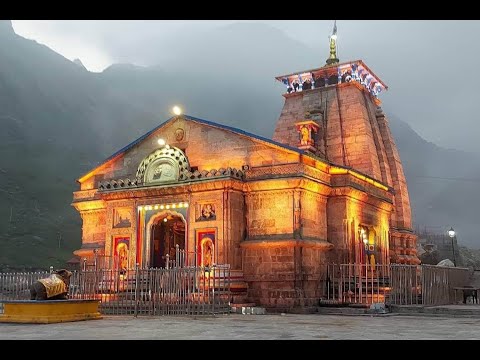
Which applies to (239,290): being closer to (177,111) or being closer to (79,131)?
(177,111)

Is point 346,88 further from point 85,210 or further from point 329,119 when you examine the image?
point 85,210

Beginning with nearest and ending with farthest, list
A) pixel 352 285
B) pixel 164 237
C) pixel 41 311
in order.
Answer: pixel 41 311
pixel 352 285
pixel 164 237

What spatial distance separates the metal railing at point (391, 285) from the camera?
1898 cm

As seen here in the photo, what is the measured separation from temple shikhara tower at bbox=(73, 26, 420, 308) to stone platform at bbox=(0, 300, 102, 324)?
179 inches

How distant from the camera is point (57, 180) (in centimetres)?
8494

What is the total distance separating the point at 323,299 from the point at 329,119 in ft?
33.5

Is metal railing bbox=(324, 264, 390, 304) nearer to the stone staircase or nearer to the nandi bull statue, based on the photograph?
the stone staircase

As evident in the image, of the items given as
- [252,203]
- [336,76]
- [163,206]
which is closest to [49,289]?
[163,206]

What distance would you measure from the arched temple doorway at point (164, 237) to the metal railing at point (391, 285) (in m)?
6.45

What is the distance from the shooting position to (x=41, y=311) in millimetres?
13531

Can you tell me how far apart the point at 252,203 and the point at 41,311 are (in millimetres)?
9106

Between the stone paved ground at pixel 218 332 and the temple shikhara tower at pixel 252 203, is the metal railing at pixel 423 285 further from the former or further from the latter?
the stone paved ground at pixel 218 332

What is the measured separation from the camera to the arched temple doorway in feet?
72.3
